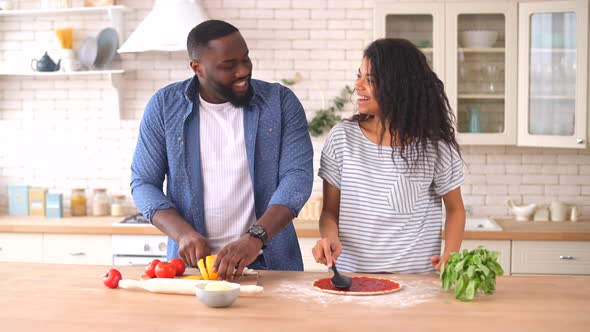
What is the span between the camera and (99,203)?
16.7 feet

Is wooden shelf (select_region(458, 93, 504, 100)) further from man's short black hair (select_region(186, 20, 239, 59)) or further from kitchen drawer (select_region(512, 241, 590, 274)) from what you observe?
Answer: man's short black hair (select_region(186, 20, 239, 59))

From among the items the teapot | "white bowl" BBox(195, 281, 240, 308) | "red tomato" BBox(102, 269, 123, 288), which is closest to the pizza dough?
"white bowl" BBox(195, 281, 240, 308)

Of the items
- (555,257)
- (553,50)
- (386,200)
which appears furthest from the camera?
(553,50)

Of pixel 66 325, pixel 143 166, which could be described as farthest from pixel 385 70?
pixel 66 325

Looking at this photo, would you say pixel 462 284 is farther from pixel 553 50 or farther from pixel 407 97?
pixel 553 50

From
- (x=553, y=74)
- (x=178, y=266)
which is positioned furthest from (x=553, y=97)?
(x=178, y=266)

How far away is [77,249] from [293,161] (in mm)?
2306

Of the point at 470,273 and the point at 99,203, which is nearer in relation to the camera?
the point at 470,273

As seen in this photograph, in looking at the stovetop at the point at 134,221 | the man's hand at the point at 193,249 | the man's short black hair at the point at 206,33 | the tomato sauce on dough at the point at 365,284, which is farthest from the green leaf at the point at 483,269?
the stovetop at the point at 134,221

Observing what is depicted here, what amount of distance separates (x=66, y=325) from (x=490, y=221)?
3.26m

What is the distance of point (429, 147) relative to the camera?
2771mm

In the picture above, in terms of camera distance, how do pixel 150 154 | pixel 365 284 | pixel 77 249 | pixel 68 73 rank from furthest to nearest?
pixel 68 73 < pixel 77 249 < pixel 150 154 < pixel 365 284

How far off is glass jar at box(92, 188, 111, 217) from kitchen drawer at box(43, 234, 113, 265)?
1.36ft

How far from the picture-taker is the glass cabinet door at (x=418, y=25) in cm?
462
